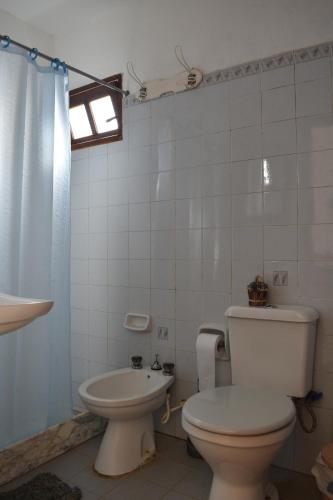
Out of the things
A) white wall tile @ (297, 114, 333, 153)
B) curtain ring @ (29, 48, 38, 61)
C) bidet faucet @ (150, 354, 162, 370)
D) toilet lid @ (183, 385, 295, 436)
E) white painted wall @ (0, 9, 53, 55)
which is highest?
white painted wall @ (0, 9, 53, 55)

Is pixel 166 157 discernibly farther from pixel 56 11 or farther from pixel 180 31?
pixel 56 11

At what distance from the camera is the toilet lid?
4.09 feet

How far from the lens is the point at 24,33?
2525 millimetres

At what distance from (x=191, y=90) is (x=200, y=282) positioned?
42.3 inches

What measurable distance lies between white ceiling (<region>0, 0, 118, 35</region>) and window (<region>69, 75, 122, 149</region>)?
0.42 meters

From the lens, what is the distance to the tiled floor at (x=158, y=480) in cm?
162

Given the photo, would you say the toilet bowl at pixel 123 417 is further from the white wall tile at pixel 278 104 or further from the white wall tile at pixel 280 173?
the white wall tile at pixel 278 104

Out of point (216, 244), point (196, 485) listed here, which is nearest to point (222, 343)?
point (216, 244)

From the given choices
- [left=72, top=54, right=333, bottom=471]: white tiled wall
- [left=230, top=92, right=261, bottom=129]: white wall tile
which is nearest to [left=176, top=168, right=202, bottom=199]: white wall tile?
[left=72, top=54, right=333, bottom=471]: white tiled wall

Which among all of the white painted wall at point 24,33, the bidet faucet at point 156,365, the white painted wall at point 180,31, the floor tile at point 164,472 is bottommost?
the floor tile at point 164,472

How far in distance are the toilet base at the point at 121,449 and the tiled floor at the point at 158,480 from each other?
0.13 feet

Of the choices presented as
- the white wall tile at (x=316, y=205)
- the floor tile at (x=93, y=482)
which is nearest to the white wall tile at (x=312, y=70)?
the white wall tile at (x=316, y=205)

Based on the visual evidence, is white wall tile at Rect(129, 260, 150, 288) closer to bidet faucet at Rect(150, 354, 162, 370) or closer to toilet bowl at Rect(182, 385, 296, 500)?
bidet faucet at Rect(150, 354, 162, 370)

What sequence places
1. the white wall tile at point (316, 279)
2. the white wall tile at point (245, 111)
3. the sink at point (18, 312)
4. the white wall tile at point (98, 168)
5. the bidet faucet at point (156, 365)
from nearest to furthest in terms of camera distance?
the sink at point (18, 312)
the white wall tile at point (316, 279)
the white wall tile at point (245, 111)
the bidet faucet at point (156, 365)
the white wall tile at point (98, 168)
